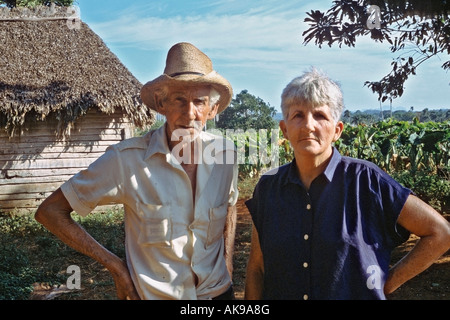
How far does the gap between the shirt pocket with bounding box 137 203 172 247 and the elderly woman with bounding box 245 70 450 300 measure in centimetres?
43

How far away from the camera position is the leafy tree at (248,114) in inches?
1640

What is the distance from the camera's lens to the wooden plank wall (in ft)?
30.0

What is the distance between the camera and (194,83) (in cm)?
209

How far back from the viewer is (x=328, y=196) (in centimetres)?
170

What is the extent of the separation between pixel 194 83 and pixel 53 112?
7955 mm

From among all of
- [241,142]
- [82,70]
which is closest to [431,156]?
[241,142]

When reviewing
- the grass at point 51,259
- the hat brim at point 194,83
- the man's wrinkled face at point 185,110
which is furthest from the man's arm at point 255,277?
the grass at point 51,259

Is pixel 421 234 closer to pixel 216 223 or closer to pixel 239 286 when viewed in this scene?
pixel 216 223

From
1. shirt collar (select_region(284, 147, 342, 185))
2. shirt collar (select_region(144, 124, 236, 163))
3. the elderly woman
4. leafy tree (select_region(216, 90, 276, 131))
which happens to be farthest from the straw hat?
leafy tree (select_region(216, 90, 276, 131))

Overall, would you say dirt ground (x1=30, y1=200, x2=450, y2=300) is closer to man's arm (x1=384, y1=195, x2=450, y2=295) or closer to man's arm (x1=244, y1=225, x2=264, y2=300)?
man's arm (x1=244, y1=225, x2=264, y2=300)

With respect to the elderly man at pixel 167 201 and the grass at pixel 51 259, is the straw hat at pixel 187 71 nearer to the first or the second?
the elderly man at pixel 167 201

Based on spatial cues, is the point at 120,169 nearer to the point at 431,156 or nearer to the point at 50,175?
the point at 50,175
